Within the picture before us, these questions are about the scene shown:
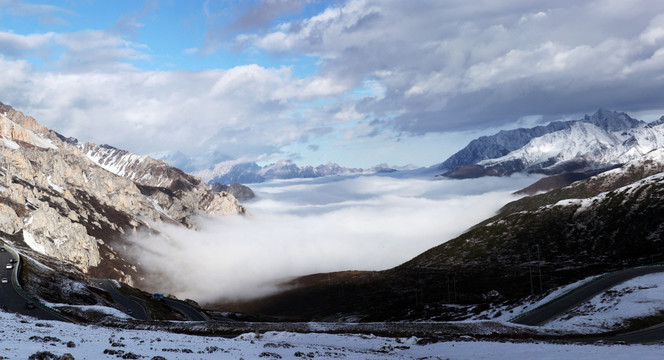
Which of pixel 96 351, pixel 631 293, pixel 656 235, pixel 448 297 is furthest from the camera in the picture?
pixel 656 235

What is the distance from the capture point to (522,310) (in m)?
98.6

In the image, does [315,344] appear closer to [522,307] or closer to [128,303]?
[522,307]

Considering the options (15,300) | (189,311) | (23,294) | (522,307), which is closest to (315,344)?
(522,307)

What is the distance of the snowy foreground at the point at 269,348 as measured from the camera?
29.0 metres

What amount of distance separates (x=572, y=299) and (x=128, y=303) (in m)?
114

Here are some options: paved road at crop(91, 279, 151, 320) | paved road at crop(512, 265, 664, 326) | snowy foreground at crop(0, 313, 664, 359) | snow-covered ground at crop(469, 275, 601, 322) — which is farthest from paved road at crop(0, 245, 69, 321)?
snow-covered ground at crop(469, 275, 601, 322)

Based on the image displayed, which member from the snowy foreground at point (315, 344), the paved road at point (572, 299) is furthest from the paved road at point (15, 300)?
the paved road at point (572, 299)

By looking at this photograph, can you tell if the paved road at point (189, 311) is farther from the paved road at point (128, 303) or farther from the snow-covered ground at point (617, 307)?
the snow-covered ground at point (617, 307)

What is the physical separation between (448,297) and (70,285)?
13700cm

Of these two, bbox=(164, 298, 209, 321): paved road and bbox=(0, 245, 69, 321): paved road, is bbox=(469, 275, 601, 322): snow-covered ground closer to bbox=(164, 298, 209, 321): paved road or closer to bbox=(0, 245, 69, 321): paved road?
bbox=(164, 298, 209, 321): paved road

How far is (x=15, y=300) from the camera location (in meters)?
89.6

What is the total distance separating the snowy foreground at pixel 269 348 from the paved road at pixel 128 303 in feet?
198

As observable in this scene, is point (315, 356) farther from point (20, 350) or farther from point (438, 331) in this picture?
point (438, 331)

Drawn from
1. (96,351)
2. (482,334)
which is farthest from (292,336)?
(96,351)
